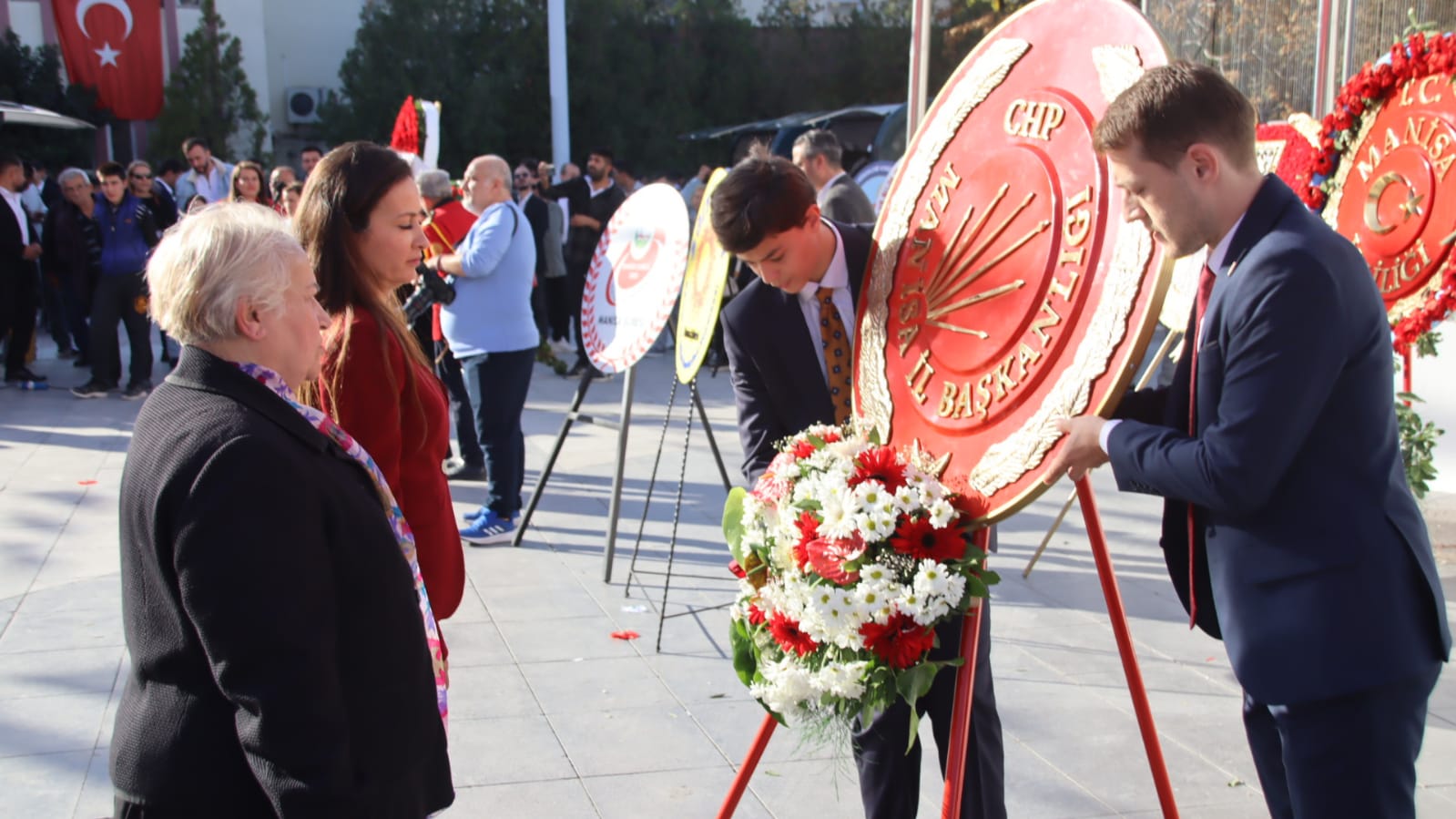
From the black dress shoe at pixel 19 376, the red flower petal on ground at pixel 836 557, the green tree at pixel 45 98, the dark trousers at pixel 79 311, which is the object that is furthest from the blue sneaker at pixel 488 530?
the green tree at pixel 45 98

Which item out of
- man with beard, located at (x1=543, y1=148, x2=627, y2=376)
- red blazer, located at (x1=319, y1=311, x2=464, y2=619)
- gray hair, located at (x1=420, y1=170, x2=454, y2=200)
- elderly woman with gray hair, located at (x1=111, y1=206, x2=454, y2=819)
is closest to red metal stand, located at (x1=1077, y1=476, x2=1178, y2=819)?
elderly woman with gray hair, located at (x1=111, y1=206, x2=454, y2=819)

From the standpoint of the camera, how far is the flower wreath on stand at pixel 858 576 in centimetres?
211

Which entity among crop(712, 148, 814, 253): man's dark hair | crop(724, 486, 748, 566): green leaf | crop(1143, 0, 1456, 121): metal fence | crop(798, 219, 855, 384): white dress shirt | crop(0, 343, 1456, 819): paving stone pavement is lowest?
crop(0, 343, 1456, 819): paving stone pavement

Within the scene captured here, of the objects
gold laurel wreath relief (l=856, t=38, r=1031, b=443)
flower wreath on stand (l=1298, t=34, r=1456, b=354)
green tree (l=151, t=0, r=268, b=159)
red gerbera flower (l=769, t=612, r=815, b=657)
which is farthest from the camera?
green tree (l=151, t=0, r=268, b=159)

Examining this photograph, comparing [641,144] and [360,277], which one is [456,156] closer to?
[641,144]

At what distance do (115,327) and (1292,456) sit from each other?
10.2 m

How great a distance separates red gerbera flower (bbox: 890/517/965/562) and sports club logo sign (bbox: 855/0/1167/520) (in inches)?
3.2

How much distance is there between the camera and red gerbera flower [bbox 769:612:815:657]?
2246mm

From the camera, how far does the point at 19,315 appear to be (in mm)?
10594

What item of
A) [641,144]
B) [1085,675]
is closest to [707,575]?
[1085,675]

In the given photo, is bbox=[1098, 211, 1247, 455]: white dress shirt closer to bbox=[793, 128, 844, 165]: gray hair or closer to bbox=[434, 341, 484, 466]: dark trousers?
bbox=[434, 341, 484, 466]: dark trousers

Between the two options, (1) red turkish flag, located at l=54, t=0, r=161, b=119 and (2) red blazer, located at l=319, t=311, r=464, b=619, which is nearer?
(2) red blazer, located at l=319, t=311, r=464, b=619

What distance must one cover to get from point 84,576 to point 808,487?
4410mm

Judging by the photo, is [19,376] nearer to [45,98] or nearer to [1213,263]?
[1213,263]
